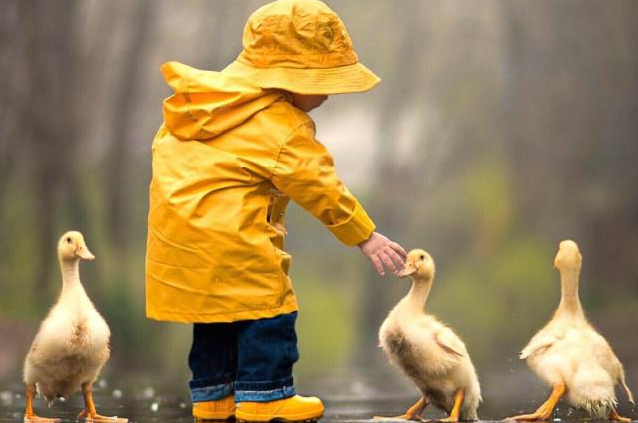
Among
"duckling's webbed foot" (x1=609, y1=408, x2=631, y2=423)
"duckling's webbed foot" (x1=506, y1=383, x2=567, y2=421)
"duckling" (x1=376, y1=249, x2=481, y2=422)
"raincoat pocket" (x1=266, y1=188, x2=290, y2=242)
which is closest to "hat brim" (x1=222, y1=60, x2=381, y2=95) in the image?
"raincoat pocket" (x1=266, y1=188, x2=290, y2=242)

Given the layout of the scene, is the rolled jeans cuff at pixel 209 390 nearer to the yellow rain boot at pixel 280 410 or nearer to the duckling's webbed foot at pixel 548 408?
the yellow rain boot at pixel 280 410

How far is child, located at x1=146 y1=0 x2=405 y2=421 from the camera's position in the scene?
3977 millimetres

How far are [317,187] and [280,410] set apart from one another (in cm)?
62

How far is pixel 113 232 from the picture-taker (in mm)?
7738

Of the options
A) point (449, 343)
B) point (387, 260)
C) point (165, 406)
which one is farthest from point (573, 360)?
point (165, 406)

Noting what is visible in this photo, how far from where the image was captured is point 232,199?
3.99 metres

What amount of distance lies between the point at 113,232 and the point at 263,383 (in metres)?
3.84

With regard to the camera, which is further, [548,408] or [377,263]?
[548,408]

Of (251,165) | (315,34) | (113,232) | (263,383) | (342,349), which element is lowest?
(342,349)

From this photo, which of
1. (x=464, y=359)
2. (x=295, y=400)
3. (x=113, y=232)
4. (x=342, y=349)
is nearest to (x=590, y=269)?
(x=342, y=349)

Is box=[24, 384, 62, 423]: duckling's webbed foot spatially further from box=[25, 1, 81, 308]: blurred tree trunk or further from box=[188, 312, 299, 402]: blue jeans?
box=[25, 1, 81, 308]: blurred tree trunk

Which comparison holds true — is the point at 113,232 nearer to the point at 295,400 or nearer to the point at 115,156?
the point at 115,156

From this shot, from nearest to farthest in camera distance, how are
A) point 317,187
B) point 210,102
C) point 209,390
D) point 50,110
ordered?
point 317,187, point 210,102, point 209,390, point 50,110

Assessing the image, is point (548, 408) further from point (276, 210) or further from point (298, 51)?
point (298, 51)
